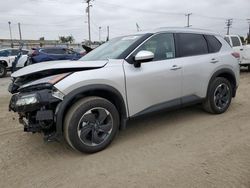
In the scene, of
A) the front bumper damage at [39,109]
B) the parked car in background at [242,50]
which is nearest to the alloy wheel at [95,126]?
the front bumper damage at [39,109]

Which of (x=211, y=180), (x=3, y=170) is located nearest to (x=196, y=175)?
(x=211, y=180)

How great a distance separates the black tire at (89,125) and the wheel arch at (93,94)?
0.08 m

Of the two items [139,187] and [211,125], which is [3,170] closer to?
[139,187]

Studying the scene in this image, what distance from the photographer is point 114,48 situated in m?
4.61

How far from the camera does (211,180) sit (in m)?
3.03

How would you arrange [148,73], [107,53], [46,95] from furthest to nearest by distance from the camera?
1. [107,53]
2. [148,73]
3. [46,95]

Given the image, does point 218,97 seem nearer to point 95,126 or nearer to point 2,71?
point 95,126

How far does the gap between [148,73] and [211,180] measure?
1854 millimetres

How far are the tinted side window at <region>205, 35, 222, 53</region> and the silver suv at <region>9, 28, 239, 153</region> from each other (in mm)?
26

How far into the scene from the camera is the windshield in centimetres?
433

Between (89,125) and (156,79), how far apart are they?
1.33 metres

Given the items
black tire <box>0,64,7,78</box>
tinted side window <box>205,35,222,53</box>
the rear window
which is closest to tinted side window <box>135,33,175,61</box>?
tinted side window <box>205,35,222,53</box>

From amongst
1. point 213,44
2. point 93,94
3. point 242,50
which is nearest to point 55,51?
point 242,50

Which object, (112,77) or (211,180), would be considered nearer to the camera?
(211,180)
